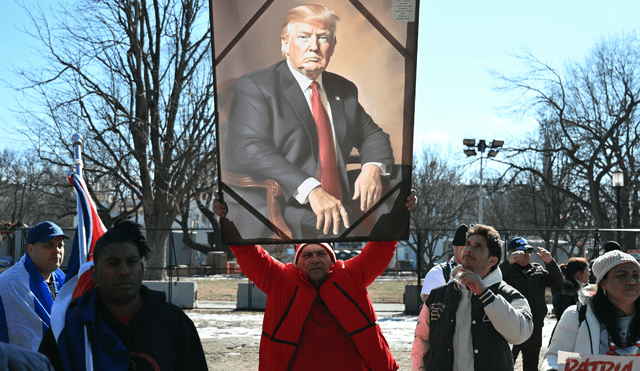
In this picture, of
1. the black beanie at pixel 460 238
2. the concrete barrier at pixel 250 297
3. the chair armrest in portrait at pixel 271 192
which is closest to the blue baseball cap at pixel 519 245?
the black beanie at pixel 460 238

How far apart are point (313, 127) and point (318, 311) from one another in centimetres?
123

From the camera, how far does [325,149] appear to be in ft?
11.7

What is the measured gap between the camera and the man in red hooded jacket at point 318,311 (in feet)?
12.3

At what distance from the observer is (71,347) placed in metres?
2.51

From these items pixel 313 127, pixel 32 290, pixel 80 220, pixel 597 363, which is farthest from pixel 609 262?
pixel 32 290

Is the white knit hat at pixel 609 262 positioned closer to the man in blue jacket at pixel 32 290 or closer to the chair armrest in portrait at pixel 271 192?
the chair armrest in portrait at pixel 271 192

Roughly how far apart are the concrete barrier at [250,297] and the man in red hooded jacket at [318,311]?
12532 millimetres

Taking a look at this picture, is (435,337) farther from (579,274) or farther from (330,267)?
(579,274)

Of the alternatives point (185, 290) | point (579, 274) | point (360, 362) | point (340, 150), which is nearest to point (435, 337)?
point (360, 362)

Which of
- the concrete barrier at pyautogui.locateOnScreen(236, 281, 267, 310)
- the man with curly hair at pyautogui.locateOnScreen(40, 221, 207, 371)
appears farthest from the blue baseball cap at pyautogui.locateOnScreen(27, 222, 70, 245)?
the concrete barrier at pyautogui.locateOnScreen(236, 281, 267, 310)

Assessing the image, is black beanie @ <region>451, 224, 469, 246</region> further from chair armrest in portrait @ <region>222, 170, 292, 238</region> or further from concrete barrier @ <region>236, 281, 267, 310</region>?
concrete barrier @ <region>236, 281, 267, 310</region>

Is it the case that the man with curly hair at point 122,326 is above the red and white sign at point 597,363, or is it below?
above

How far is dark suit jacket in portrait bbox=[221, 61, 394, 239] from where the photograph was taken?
3.53 meters

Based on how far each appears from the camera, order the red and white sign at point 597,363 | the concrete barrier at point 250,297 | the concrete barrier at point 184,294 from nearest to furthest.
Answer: the red and white sign at point 597,363
the concrete barrier at point 250,297
the concrete barrier at point 184,294
